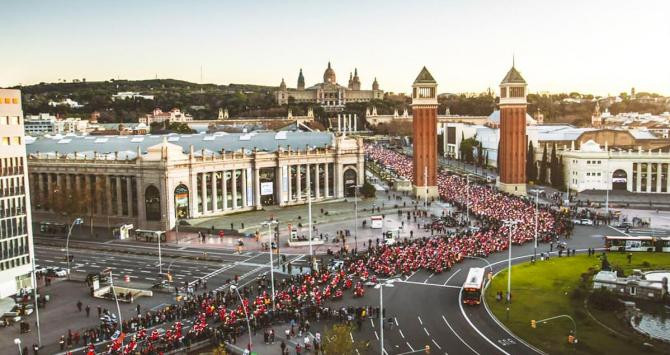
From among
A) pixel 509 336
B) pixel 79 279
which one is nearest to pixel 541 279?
pixel 509 336

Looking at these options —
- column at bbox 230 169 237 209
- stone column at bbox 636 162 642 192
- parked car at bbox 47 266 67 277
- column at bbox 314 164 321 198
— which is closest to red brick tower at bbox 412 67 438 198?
column at bbox 314 164 321 198

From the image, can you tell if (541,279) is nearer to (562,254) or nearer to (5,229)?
(562,254)

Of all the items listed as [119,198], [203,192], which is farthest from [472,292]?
[119,198]

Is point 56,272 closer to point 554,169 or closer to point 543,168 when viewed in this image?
point 554,169

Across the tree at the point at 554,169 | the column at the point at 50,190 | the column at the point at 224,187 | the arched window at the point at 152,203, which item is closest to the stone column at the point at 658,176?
the tree at the point at 554,169

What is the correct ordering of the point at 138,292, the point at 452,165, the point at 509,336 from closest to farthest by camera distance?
the point at 509,336 → the point at 138,292 → the point at 452,165
